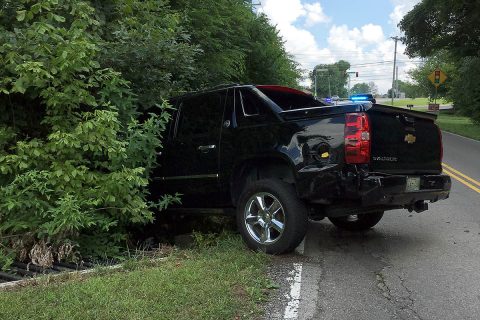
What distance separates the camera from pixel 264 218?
5.68 metres

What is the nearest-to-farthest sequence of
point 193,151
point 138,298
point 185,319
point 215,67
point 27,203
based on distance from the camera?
point 185,319 → point 138,298 → point 27,203 → point 193,151 → point 215,67

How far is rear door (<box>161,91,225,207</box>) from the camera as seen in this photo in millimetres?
6293

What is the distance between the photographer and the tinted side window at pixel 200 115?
638cm

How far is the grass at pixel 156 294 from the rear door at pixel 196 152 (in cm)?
125

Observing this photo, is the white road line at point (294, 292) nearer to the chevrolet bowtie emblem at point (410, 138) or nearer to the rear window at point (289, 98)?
the chevrolet bowtie emblem at point (410, 138)

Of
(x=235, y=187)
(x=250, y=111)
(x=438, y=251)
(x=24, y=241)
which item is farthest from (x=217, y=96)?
(x=438, y=251)

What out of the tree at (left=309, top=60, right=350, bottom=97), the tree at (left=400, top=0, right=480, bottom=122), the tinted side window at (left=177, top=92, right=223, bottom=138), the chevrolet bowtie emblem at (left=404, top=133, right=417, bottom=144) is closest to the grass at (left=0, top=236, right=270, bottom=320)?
the tinted side window at (left=177, top=92, right=223, bottom=138)

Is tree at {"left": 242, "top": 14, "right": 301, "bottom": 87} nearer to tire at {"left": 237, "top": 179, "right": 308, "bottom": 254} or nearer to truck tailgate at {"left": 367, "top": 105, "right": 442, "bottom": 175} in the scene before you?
truck tailgate at {"left": 367, "top": 105, "right": 442, "bottom": 175}

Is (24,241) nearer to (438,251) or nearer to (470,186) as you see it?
Result: (438,251)

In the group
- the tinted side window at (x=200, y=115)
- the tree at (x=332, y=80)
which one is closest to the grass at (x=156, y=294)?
the tinted side window at (x=200, y=115)

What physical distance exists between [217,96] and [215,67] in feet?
24.2

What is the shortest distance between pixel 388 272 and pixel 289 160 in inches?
60.3

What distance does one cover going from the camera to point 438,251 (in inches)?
240

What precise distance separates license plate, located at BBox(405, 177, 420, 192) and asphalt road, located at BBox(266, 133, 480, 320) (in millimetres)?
816
